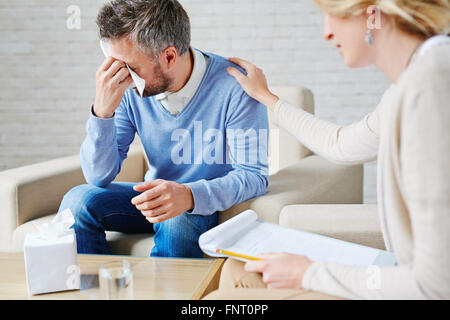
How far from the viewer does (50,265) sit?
0.92 m

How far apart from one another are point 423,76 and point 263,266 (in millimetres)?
367

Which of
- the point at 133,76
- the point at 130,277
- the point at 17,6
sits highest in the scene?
the point at 17,6

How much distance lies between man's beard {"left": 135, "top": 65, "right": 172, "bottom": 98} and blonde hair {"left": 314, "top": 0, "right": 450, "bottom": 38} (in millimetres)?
718

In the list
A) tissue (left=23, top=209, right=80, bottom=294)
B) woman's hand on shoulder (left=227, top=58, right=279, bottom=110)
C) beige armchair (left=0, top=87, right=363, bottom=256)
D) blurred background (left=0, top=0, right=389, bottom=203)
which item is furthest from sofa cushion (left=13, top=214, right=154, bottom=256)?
blurred background (left=0, top=0, right=389, bottom=203)

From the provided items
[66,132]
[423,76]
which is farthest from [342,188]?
[66,132]

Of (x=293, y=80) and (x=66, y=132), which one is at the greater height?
(x=293, y=80)

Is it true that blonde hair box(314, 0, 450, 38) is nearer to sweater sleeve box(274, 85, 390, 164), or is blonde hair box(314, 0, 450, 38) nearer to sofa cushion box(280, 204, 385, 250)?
sweater sleeve box(274, 85, 390, 164)

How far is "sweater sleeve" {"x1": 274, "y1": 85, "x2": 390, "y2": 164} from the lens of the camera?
1.00m

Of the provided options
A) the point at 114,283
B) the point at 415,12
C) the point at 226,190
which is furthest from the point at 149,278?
the point at 415,12

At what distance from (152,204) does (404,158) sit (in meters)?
0.67

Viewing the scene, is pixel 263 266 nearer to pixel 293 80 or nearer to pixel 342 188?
pixel 342 188

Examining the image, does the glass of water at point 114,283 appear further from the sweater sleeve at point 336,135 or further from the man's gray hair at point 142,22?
the man's gray hair at point 142,22

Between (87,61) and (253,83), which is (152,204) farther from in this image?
(87,61)

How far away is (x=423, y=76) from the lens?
59 cm
